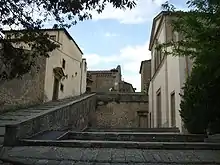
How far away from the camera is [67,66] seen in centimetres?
1995

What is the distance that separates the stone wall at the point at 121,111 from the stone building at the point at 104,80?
36.9 feet

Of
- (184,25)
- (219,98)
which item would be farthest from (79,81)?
(184,25)

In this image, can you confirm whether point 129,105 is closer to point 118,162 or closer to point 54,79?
point 54,79

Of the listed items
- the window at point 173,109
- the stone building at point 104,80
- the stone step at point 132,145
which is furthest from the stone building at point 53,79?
the stone building at point 104,80

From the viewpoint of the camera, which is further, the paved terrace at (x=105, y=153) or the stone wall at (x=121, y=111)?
the stone wall at (x=121, y=111)

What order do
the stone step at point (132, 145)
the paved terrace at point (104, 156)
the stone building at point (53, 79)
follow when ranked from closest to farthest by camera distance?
the paved terrace at point (104, 156) < the stone step at point (132, 145) < the stone building at point (53, 79)

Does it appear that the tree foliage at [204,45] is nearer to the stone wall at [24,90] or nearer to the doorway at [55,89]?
the stone wall at [24,90]

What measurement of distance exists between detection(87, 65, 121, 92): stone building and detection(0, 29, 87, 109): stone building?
348 inches

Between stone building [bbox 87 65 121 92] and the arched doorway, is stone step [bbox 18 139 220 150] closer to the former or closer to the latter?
the arched doorway

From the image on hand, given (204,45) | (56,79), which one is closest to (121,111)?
(56,79)

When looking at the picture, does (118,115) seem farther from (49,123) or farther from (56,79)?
(49,123)

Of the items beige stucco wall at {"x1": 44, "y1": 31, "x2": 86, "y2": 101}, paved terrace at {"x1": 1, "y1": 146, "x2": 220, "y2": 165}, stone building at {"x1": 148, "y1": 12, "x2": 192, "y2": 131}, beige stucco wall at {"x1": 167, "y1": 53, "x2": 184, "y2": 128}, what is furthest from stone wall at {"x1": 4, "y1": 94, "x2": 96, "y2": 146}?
beige stucco wall at {"x1": 167, "y1": 53, "x2": 184, "y2": 128}

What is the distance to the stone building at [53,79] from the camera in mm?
13508

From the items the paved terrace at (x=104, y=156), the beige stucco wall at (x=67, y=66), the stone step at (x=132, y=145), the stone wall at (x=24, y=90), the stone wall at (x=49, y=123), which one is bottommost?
the paved terrace at (x=104, y=156)
